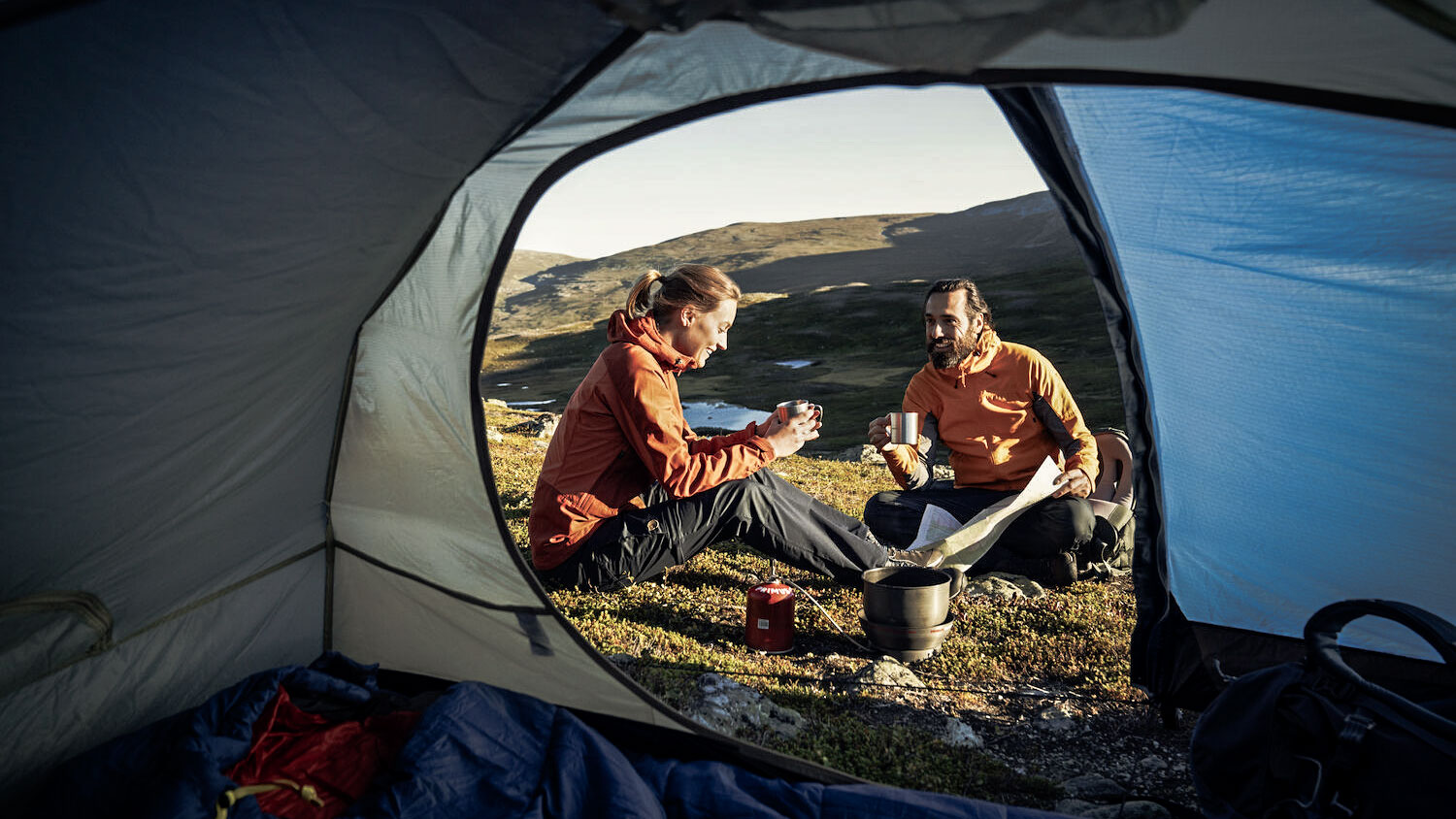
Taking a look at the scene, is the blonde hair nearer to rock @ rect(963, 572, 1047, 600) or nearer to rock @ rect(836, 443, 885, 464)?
rock @ rect(963, 572, 1047, 600)

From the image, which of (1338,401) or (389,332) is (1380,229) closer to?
(1338,401)

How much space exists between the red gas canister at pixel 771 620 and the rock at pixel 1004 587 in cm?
138

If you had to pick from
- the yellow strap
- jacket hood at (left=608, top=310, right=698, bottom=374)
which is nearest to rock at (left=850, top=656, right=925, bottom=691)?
jacket hood at (left=608, top=310, right=698, bottom=374)

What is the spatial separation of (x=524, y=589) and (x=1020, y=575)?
11.5 ft

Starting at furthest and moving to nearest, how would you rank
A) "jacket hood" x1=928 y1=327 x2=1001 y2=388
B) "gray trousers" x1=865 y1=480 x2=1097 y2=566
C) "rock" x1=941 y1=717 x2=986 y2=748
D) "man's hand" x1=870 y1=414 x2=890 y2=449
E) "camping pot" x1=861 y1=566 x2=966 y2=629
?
"jacket hood" x1=928 y1=327 x2=1001 y2=388 < "gray trousers" x1=865 y1=480 x2=1097 y2=566 < "man's hand" x1=870 y1=414 x2=890 y2=449 < "camping pot" x1=861 y1=566 x2=966 y2=629 < "rock" x1=941 y1=717 x2=986 y2=748

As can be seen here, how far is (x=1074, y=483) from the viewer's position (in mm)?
5719

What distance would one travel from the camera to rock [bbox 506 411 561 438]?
17.1m

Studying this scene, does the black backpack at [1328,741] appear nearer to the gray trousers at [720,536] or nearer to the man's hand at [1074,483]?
the gray trousers at [720,536]

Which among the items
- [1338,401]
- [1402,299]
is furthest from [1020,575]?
[1402,299]

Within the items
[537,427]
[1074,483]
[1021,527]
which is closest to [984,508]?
[1021,527]

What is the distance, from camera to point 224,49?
2.07 metres

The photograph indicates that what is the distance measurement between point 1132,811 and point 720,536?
2483 mm

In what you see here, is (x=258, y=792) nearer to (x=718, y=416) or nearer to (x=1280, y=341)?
(x=1280, y=341)

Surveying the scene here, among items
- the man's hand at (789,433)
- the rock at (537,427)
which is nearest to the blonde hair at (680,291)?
the man's hand at (789,433)
